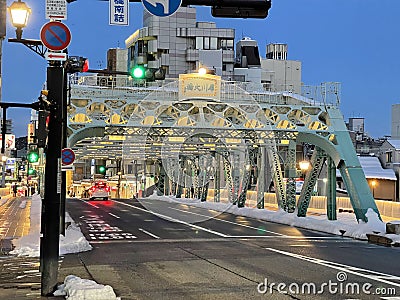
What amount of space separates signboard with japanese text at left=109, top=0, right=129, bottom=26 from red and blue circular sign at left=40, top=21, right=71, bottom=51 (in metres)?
0.98

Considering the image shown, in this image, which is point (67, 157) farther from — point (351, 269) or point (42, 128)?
point (351, 269)

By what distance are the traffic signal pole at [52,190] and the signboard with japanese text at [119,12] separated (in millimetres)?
1507

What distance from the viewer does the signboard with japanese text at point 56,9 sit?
11969 mm

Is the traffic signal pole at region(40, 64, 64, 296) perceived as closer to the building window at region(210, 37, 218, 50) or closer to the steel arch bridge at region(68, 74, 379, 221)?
the steel arch bridge at region(68, 74, 379, 221)

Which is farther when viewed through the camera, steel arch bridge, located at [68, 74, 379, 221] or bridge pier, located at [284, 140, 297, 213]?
bridge pier, located at [284, 140, 297, 213]

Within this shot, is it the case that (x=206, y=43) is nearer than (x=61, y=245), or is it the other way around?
(x=61, y=245)

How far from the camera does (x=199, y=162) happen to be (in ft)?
218

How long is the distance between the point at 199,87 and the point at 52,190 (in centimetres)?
2341

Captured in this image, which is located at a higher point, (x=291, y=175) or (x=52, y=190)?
(x=52, y=190)


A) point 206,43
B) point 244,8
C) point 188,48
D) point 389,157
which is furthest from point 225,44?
point 244,8

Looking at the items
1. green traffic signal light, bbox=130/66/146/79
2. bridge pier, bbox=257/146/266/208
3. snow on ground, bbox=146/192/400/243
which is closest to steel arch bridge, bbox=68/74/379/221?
snow on ground, bbox=146/192/400/243

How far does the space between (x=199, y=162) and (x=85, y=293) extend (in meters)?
55.9

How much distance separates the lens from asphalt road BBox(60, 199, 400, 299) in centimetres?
1218

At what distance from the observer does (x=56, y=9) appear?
12.0 meters
